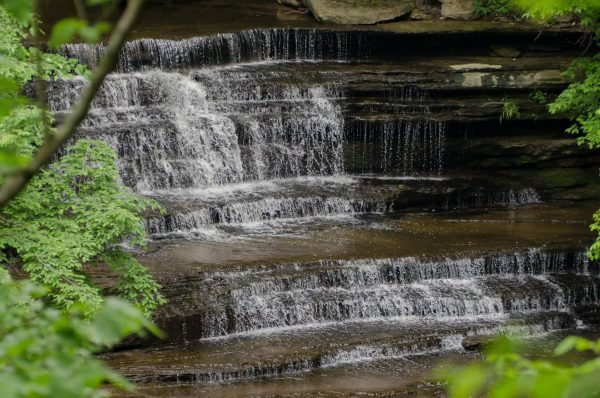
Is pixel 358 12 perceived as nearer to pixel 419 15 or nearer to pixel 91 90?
pixel 419 15

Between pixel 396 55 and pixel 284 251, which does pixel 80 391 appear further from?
pixel 396 55

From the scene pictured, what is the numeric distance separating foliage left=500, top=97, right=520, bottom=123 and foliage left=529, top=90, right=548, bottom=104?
0.52 m

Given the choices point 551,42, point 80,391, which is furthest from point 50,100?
point 80,391

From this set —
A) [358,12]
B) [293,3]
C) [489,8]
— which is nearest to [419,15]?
[358,12]

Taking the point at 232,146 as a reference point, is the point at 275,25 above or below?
above

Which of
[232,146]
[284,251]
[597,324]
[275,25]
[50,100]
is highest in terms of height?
[275,25]

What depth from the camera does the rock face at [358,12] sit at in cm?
2166

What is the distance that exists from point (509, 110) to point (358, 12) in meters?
5.55

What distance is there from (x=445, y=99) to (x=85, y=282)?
11.3 metres

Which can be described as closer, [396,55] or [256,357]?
[256,357]

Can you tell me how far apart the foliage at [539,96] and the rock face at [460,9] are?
3.89 metres

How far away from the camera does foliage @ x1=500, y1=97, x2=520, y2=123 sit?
18.3 metres

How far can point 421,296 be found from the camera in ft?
45.5

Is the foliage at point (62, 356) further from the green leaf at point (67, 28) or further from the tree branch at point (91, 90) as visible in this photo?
the green leaf at point (67, 28)
